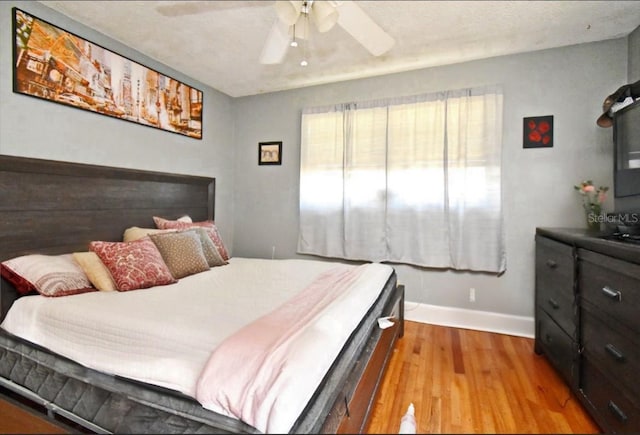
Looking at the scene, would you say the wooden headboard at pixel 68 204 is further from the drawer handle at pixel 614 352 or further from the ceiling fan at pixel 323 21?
the drawer handle at pixel 614 352

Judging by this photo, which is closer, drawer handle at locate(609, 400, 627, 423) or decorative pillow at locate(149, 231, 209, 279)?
drawer handle at locate(609, 400, 627, 423)

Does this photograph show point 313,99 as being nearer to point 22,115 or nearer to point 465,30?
point 465,30

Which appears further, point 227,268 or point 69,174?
point 227,268

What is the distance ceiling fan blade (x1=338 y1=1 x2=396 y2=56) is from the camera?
4.60ft

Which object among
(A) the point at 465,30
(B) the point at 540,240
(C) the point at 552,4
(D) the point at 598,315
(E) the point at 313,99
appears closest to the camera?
(D) the point at 598,315

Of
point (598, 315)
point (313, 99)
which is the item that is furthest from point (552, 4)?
point (313, 99)

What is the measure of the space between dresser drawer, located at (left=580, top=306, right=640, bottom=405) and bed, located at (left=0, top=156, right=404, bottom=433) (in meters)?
0.95

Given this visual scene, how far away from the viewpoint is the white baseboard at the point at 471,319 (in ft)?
8.49

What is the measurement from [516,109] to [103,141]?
3396mm

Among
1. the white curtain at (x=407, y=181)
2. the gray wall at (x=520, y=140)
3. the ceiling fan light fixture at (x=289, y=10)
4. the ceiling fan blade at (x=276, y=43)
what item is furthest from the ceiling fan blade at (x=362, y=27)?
the gray wall at (x=520, y=140)

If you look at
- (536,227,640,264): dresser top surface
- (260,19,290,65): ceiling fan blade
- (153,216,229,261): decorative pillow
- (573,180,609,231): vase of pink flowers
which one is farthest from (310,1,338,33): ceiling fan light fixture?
(573,180,609,231): vase of pink flowers

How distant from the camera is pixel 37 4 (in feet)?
6.25
